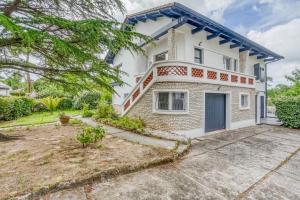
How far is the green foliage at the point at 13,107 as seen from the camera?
42.7 ft

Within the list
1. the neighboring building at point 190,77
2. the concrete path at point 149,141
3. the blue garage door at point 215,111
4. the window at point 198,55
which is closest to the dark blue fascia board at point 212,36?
the neighboring building at point 190,77

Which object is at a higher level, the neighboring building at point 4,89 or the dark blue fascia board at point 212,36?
the dark blue fascia board at point 212,36

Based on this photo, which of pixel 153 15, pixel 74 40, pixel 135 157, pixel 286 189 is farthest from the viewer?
pixel 153 15

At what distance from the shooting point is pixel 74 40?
4.35 m

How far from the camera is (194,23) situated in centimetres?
893

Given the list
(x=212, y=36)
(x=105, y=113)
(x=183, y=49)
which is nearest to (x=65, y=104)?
(x=105, y=113)

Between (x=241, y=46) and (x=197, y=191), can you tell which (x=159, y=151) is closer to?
(x=197, y=191)

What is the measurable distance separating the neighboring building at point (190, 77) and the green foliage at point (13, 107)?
9690mm

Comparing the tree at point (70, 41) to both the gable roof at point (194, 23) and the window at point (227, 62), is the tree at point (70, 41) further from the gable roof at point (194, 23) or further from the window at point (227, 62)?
the window at point (227, 62)

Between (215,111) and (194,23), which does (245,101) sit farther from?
(194,23)

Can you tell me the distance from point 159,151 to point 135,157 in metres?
1.01

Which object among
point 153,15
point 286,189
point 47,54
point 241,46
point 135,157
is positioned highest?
point 153,15

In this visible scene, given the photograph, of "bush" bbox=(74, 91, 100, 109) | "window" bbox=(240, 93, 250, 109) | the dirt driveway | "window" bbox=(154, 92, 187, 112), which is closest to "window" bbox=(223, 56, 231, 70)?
"window" bbox=(240, 93, 250, 109)

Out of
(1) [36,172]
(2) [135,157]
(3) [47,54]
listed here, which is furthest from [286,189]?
(3) [47,54]
